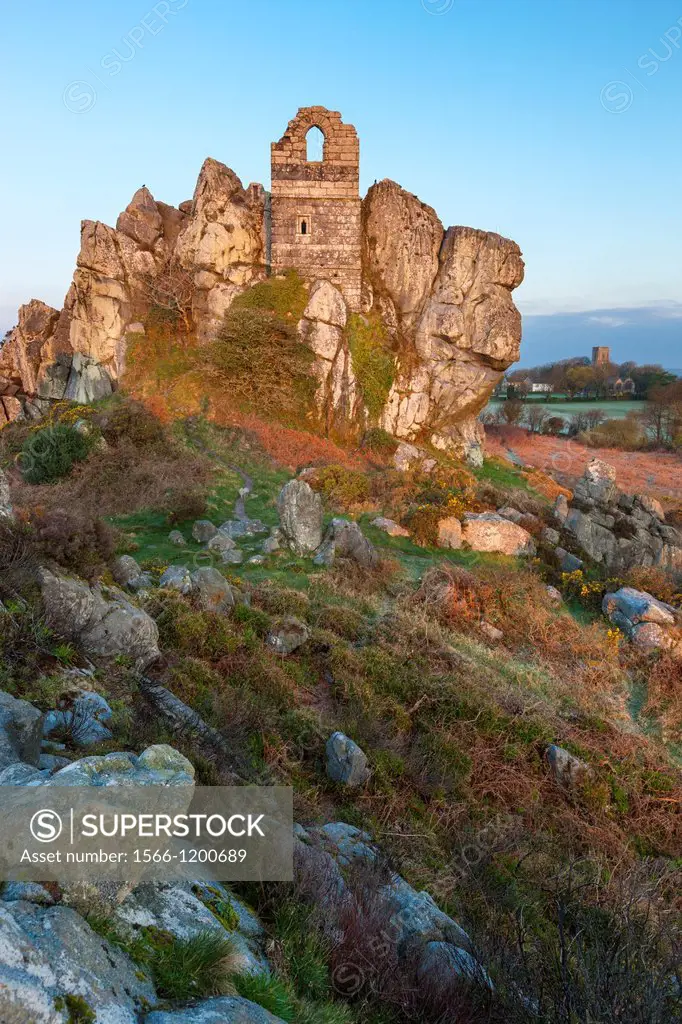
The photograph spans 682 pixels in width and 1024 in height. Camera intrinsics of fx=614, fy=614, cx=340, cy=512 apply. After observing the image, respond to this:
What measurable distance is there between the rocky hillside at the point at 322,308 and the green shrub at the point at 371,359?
6 cm

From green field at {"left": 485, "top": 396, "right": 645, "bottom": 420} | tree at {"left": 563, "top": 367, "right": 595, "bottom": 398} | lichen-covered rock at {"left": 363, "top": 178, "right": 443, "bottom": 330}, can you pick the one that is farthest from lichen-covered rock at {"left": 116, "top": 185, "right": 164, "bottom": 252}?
tree at {"left": 563, "top": 367, "right": 595, "bottom": 398}

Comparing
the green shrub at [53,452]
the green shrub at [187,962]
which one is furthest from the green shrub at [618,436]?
the green shrub at [187,962]

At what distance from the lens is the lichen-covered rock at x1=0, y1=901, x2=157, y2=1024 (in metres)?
2.02

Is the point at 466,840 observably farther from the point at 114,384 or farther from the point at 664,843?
the point at 114,384

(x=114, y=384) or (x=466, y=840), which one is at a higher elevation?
(x=114, y=384)

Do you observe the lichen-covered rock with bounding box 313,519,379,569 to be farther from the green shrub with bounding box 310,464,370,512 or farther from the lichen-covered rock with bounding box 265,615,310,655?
the lichen-covered rock with bounding box 265,615,310,655

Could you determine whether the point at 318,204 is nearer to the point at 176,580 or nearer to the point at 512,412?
the point at 176,580

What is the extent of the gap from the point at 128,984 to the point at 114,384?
26.4 m

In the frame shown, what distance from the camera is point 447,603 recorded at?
1289cm

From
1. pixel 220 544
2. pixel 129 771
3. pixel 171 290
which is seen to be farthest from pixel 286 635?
pixel 171 290

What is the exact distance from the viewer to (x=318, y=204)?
25484 mm

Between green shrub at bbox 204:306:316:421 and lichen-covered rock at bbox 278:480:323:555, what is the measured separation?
10.8m

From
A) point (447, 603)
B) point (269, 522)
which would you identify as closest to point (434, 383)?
point (269, 522)

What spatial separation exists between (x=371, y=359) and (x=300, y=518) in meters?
13.9
